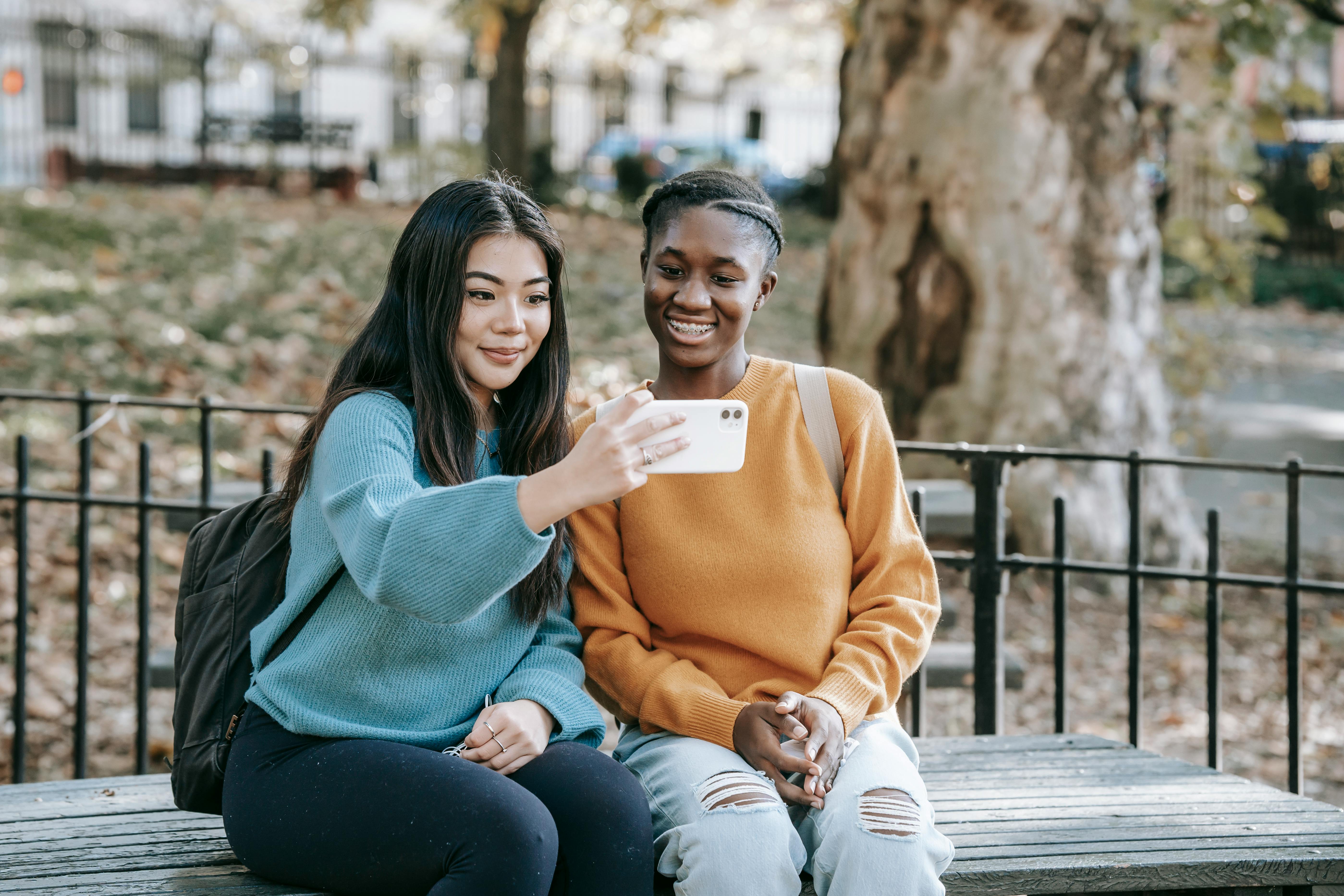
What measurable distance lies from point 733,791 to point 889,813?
10.8 inches

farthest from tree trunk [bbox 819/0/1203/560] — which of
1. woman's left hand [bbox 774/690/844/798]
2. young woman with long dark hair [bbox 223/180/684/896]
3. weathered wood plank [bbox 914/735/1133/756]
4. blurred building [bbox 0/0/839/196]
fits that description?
blurred building [bbox 0/0/839/196]

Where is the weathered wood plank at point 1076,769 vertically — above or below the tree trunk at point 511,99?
below

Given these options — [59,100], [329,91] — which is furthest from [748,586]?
[329,91]

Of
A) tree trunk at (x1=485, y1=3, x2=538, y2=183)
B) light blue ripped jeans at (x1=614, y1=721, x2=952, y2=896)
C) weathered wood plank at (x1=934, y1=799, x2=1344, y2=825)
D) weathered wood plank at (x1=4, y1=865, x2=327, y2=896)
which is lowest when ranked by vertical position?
weathered wood plank at (x1=4, y1=865, x2=327, y2=896)

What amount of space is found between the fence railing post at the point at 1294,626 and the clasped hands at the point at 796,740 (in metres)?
1.69

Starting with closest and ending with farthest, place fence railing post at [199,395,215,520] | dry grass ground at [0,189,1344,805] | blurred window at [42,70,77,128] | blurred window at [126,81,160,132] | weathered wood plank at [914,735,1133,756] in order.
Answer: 1. weathered wood plank at [914,735,1133,756]
2. fence railing post at [199,395,215,520]
3. dry grass ground at [0,189,1344,805]
4. blurred window at [42,70,77,128]
5. blurred window at [126,81,160,132]

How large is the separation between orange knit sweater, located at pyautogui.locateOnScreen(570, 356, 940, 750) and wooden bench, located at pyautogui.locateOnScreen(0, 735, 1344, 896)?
Answer: 0.40 metres

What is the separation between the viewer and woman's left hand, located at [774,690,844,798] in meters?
2.25

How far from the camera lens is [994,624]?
3490 mm

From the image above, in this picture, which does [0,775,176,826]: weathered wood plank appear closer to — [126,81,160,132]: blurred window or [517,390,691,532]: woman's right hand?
[517,390,691,532]: woman's right hand

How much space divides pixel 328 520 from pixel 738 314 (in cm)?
92

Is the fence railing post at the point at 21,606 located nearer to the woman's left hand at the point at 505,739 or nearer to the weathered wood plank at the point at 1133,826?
the woman's left hand at the point at 505,739

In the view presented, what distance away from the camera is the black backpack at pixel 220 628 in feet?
7.44

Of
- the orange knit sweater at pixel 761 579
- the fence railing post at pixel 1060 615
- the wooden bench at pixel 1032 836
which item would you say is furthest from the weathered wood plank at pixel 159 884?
the fence railing post at pixel 1060 615
